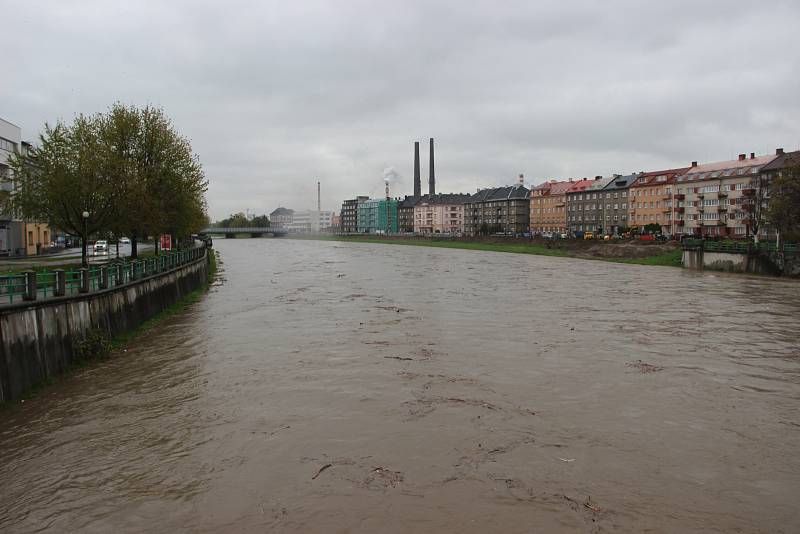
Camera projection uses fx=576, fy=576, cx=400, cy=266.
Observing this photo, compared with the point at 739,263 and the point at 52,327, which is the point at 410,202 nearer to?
the point at 739,263

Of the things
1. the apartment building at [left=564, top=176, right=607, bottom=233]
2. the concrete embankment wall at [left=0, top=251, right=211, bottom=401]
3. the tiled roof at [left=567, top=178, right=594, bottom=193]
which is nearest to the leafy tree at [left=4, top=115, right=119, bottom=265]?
the concrete embankment wall at [left=0, top=251, right=211, bottom=401]

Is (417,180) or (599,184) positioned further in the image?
(417,180)

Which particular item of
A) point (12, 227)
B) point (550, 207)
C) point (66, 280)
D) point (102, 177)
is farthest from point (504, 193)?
point (66, 280)

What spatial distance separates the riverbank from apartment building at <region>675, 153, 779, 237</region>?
68.6ft

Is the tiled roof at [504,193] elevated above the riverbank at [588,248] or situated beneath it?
elevated above

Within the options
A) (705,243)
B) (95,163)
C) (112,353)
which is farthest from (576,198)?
(112,353)

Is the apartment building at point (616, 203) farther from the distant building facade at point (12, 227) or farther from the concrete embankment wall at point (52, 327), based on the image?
the concrete embankment wall at point (52, 327)

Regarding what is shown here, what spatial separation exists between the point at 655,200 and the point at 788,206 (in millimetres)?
53921

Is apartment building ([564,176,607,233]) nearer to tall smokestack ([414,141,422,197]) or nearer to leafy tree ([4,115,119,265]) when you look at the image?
tall smokestack ([414,141,422,197])

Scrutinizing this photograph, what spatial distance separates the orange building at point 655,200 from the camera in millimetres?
100075

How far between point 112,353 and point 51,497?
9.95 m

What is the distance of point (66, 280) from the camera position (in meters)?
16.7

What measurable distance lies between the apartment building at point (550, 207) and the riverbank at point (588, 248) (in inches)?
1146

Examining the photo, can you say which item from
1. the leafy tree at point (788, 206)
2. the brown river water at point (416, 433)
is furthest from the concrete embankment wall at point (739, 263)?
the brown river water at point (416, 433)
